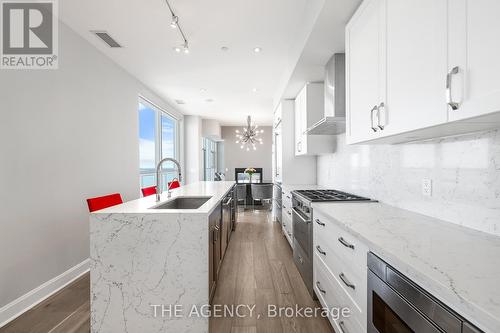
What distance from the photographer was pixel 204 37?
3004 millimetres

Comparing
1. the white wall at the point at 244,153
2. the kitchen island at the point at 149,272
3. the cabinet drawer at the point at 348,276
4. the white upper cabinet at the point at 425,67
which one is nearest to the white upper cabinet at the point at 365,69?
the white upper cabinet at the point at 425,67

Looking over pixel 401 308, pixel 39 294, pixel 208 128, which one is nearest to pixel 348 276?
pixel 401 308

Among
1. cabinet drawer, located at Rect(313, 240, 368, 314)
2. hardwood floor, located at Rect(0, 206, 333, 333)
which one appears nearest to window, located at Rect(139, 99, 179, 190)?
hardwood floor, located at Rect(0, 206, 333, 333)

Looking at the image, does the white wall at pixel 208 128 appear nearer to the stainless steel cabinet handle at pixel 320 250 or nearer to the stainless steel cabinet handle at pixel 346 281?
the stainless steel cabinet handle at pixel 320 250

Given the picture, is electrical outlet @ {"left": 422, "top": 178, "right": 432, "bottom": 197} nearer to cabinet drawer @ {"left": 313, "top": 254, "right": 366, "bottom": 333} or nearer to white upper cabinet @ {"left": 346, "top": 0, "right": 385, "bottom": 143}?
white upper cabinet @ {"left": 346, "top": 0, "right": 385, "bottom": 143}

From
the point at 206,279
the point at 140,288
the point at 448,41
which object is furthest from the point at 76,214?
the point at 448,41

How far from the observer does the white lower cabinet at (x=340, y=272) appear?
4.19 feet

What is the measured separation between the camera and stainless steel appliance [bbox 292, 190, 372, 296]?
226 centimetres

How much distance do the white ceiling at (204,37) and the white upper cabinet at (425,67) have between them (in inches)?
26.7

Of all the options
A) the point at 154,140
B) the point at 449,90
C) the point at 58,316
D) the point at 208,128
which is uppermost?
the point at 208,128

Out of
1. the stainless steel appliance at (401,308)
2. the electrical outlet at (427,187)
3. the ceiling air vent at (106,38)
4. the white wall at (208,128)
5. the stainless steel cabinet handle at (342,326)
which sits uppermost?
the ceiling air vent at (106,38)

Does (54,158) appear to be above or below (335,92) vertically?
below

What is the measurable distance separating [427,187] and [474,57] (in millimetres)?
958

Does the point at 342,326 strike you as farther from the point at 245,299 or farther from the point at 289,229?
Result: the point at 289,229
